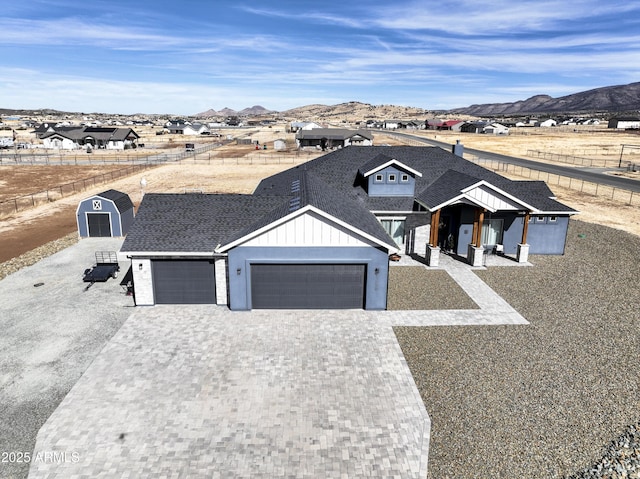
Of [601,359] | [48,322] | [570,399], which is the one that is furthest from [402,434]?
[48,322]

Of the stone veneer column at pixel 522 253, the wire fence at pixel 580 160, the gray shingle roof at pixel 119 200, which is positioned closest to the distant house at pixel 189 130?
the wire fence at pixel 580 160

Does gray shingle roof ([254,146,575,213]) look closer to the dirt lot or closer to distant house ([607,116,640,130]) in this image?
the dirt lot

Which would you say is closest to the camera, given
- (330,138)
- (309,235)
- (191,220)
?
(309,235)

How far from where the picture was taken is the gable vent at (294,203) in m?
17.9

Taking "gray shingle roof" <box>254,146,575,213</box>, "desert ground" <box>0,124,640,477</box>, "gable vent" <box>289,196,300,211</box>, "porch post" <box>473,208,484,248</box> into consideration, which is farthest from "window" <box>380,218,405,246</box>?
"gable vent" <box>289,196,300,211</box>

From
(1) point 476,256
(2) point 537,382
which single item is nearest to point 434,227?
(1) point 476,256

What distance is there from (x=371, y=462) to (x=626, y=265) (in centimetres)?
2149

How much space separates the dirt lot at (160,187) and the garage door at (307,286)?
17946 mm

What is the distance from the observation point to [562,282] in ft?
70.0

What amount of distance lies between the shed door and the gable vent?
15613 millimetres

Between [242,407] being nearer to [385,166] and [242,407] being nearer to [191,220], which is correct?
[191,220]

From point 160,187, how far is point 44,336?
3629 cm

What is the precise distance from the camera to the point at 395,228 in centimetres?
2580

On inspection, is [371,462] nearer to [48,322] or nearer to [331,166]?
[48,322]
